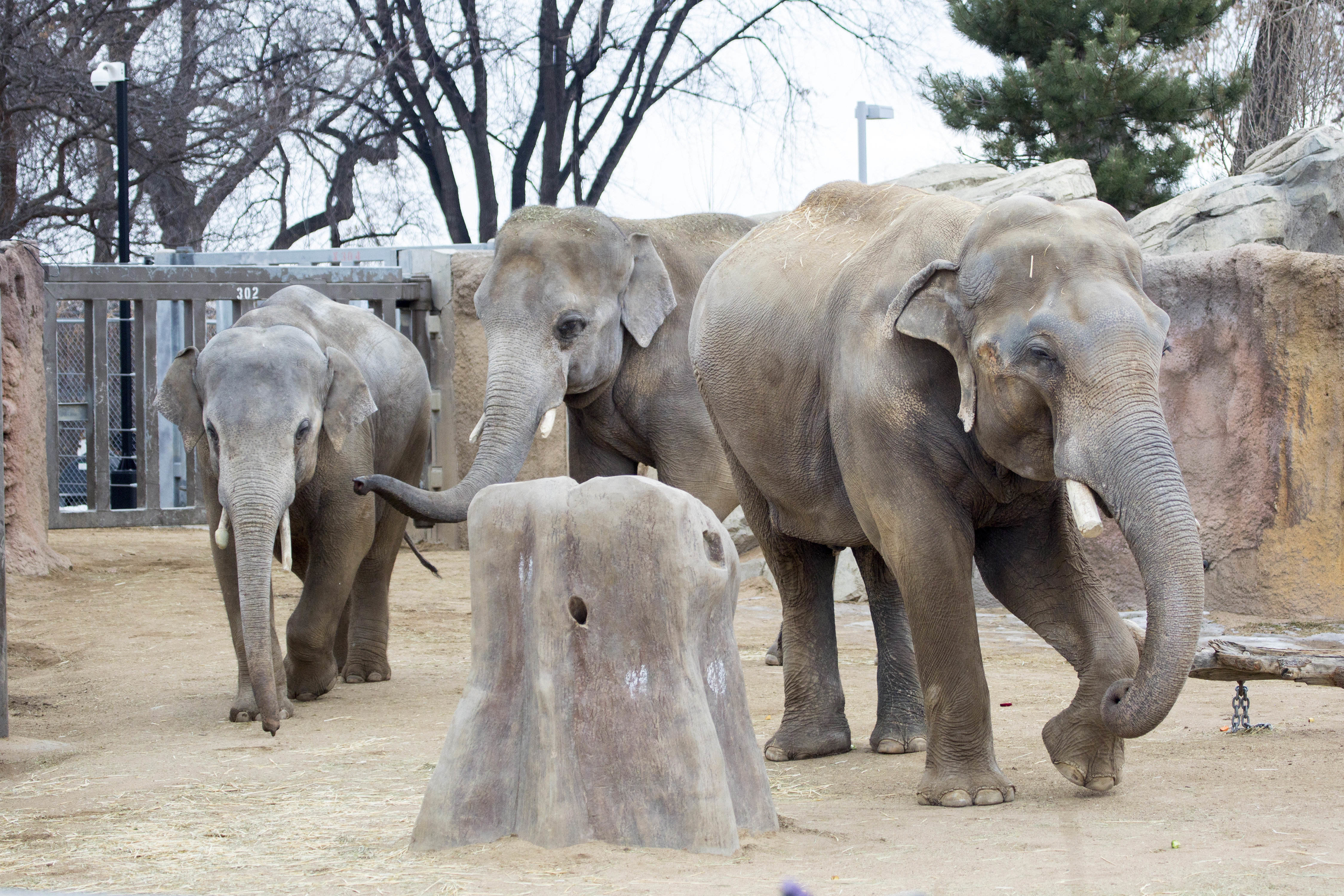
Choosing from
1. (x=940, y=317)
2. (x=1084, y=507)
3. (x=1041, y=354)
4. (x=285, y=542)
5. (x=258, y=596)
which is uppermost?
(x=940, y=317)

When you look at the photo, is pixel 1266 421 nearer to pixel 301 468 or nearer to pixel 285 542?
pixel 301 468

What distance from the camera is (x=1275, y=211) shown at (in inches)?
444

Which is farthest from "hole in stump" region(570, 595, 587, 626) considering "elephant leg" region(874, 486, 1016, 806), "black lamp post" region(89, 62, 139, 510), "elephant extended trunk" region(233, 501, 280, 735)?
"black lamp post" region(89, 62, 139, 510)

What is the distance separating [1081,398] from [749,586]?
7.76 m

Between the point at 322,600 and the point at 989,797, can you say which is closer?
Result: the point at 989,797

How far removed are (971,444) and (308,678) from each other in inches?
142

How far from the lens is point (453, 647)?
30.1 ft

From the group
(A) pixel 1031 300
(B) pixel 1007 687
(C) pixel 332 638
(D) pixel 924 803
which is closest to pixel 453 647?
(C) pixel 332 638

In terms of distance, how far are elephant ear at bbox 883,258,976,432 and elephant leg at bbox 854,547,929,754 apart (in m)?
1.35

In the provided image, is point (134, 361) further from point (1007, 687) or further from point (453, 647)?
point (1007, 687)

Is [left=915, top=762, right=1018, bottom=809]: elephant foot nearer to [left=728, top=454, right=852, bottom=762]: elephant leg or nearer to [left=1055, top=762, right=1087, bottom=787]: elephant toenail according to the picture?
[left=1055, top=762, right=1087, bottom=787]: elephant toenail

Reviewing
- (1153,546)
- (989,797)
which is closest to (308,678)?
(989,797)

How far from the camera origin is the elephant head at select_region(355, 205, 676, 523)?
7336mm

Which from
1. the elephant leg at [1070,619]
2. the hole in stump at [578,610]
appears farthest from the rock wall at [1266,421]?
the hole in stump at [578,610]
